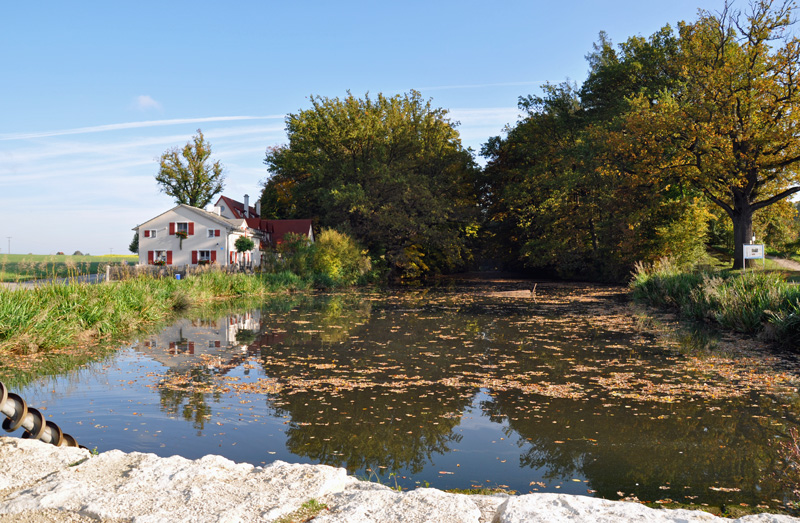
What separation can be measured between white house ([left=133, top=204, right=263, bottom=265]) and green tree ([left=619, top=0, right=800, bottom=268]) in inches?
1135

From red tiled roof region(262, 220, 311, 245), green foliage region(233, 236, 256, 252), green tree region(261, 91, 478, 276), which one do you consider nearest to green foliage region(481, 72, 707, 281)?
green tree region(261, 91, 478, 276)

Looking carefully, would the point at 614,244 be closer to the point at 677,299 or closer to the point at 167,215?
the point at 677,299

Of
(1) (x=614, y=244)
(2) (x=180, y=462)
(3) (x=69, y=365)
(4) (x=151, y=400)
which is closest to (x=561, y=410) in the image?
(2) (x=180, y=462)

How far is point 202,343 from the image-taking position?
12172 millimetres

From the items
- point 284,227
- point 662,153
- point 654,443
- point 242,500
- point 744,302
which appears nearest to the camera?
point 242,500

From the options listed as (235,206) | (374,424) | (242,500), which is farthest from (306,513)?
(235,206)

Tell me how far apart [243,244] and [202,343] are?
104 feet

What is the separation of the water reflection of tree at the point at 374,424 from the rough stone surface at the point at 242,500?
136 cm

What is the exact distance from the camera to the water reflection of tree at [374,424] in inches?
210

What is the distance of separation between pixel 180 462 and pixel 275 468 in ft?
2.33

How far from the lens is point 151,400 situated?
7371 millimetres

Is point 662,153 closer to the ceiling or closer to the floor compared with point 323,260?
closer to the ceiling

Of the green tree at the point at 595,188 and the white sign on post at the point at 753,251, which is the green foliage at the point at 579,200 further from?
the white sign on post at the point at 753,251

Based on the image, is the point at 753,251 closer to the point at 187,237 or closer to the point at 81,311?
the point at 81,311
